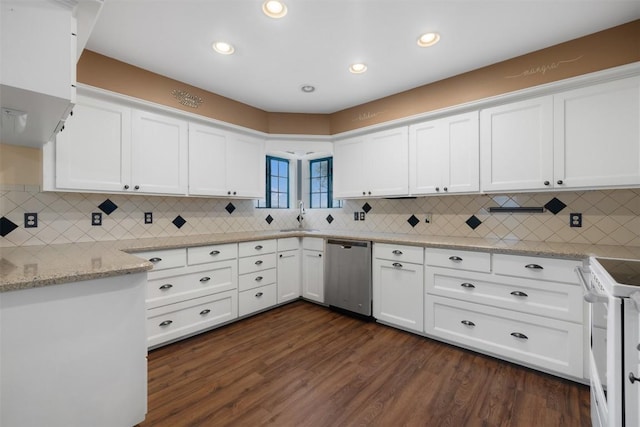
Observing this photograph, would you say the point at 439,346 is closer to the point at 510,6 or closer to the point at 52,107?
the point at 510,6

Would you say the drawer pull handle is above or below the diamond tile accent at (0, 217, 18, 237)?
below

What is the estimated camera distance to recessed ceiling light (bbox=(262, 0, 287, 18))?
5.65 feet

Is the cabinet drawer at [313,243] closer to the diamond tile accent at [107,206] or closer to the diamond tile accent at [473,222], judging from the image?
the diamond tile accent at [473,222]

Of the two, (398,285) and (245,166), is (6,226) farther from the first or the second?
(398,285)

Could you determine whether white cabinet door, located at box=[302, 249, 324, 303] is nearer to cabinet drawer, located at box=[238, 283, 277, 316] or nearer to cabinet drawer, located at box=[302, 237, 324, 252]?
cabinet drawer, located at box=[302, 237, 324, 252]

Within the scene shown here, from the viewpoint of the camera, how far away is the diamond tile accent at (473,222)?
273cm

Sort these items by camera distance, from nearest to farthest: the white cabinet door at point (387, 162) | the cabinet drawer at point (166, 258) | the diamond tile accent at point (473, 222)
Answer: the cabinet drawer at point (166, 258) → the diamond tile accent at point (473, 222) → the white cabinet door at point (387, 162)

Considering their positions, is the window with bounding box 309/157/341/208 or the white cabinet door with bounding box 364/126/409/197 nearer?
the white cabinet door with bounding box 364/126/409/197

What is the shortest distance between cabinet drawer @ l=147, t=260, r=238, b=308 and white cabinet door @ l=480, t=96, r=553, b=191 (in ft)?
8.40

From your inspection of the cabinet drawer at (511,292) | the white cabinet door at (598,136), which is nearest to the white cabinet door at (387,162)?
the cabinet drawer at (511,292)

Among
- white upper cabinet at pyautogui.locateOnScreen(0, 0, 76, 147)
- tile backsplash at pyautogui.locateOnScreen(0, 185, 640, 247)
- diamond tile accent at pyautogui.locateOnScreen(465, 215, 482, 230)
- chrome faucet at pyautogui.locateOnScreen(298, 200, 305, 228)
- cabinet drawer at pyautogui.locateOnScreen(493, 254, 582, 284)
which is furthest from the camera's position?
chrome faucet at pyautogui.locateOnScreen(298, 200, 305, 228)

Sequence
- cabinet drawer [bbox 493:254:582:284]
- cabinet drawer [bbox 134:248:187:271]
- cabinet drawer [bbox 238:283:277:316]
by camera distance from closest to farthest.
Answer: cabinet drawer [bbox 493:254:582:284], cabinet drawer [bbox 134:248:187:271], cabinet drawer [bbox 238:283:277:316]

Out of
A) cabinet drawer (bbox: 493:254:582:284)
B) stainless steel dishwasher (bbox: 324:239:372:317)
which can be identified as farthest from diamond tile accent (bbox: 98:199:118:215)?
cabinet drawer (bbox: 493:254:582:284)

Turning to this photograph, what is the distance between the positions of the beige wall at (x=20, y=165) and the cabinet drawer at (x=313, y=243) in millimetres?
2475
